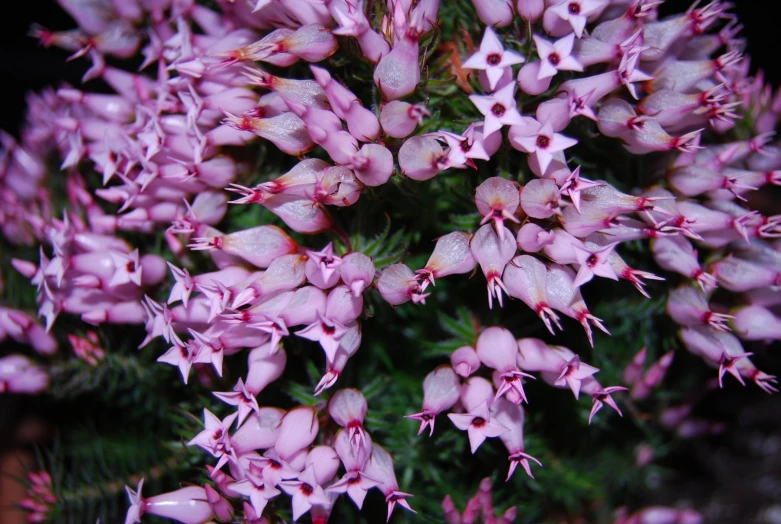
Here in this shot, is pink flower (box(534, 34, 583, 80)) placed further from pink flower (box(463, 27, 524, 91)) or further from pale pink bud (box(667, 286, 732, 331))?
pale pink bud (box(667, 286, 732, 331))

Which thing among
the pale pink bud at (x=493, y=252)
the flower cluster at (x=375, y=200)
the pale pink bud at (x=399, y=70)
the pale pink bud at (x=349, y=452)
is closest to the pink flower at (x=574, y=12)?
the flower cluster at (x=375, y=200)

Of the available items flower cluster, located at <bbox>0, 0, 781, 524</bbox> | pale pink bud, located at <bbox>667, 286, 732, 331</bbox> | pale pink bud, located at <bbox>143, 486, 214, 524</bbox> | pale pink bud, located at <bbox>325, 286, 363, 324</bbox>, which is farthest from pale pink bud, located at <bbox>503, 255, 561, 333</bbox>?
pale pink bud, located at <bbox>143, 486, 214, 524</bbox>

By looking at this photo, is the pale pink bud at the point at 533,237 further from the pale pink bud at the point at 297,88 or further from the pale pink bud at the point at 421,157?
the pale pink bud at the point at 297,88

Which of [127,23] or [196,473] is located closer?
[196,473]

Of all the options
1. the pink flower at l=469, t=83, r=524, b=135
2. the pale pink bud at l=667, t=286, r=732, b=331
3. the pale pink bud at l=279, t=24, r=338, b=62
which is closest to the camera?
the pink flower at l=469, t=83, r=524, b=135

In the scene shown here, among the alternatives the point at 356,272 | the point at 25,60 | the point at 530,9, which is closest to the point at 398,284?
the point at 356,272

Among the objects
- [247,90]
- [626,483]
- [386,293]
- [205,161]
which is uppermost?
[247,90]

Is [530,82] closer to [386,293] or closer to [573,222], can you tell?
[573,222]

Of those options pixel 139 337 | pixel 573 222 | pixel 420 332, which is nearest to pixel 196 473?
pixel 139 337
